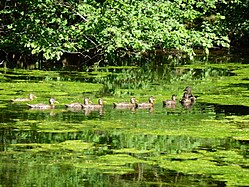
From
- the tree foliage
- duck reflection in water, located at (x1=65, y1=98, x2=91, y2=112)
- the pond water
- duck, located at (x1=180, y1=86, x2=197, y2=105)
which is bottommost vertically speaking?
the pond water

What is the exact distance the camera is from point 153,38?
18438mm

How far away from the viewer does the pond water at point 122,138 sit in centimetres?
916

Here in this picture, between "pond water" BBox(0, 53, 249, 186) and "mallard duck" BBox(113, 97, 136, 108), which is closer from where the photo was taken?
"pond water" BBox(0, 53, 249, 186)

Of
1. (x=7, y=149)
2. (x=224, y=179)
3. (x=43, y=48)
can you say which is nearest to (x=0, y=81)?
(x=43, y=48)

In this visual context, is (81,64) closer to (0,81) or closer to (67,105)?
(0,81)

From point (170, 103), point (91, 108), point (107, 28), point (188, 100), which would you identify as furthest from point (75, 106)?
point (107, 28)

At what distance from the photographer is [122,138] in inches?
454

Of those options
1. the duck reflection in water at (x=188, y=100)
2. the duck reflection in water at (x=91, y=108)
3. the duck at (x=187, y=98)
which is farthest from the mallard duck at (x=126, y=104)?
the duck at (x=187, y=98)

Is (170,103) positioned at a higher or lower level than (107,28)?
lower

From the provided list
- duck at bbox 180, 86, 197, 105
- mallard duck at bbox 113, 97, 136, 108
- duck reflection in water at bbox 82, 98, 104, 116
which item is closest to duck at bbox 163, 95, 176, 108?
duck at bbox 180, 86, 197, 105

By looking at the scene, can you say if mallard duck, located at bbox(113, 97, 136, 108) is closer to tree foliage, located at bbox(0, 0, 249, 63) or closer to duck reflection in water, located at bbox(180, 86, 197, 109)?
duck reflection in water, located at bbox(180, 86, 197, 109)

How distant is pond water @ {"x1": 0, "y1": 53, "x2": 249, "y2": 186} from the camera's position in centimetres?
916

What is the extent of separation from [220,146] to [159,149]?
1019 millimetres

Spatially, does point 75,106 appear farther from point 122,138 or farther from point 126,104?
point 122,138
